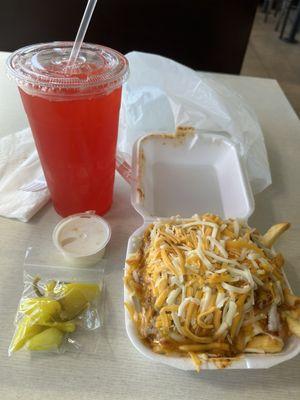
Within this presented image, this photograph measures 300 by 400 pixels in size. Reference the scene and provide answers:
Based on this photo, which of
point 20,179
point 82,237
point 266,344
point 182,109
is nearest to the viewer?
point 266,344

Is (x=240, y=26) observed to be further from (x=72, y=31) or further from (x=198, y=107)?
(x=198, y=107)

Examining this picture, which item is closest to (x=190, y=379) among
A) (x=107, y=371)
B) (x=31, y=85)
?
(x=107, y=371)

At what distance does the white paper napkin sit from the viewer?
736 millimetres

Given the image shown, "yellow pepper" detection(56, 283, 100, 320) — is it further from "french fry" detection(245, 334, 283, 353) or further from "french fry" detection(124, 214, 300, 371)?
"french fry" detection(245, 334, 283, 353)

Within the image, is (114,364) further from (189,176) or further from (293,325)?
(189,176)

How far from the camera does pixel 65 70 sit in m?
0.58

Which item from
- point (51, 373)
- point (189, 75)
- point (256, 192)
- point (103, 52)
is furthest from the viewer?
point (189, 75)

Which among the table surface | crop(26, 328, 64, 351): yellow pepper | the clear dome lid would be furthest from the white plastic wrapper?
crop(26, 328, 64, 351): yellow pepper

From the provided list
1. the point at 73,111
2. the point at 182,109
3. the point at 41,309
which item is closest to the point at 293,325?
the point at 41,309

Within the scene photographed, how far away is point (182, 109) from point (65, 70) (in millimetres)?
416

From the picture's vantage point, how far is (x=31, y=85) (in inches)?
21.9

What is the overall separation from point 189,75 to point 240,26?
1.11 meters

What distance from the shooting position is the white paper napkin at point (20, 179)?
736 mm

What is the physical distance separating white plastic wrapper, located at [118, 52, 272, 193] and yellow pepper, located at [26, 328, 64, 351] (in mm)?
518
